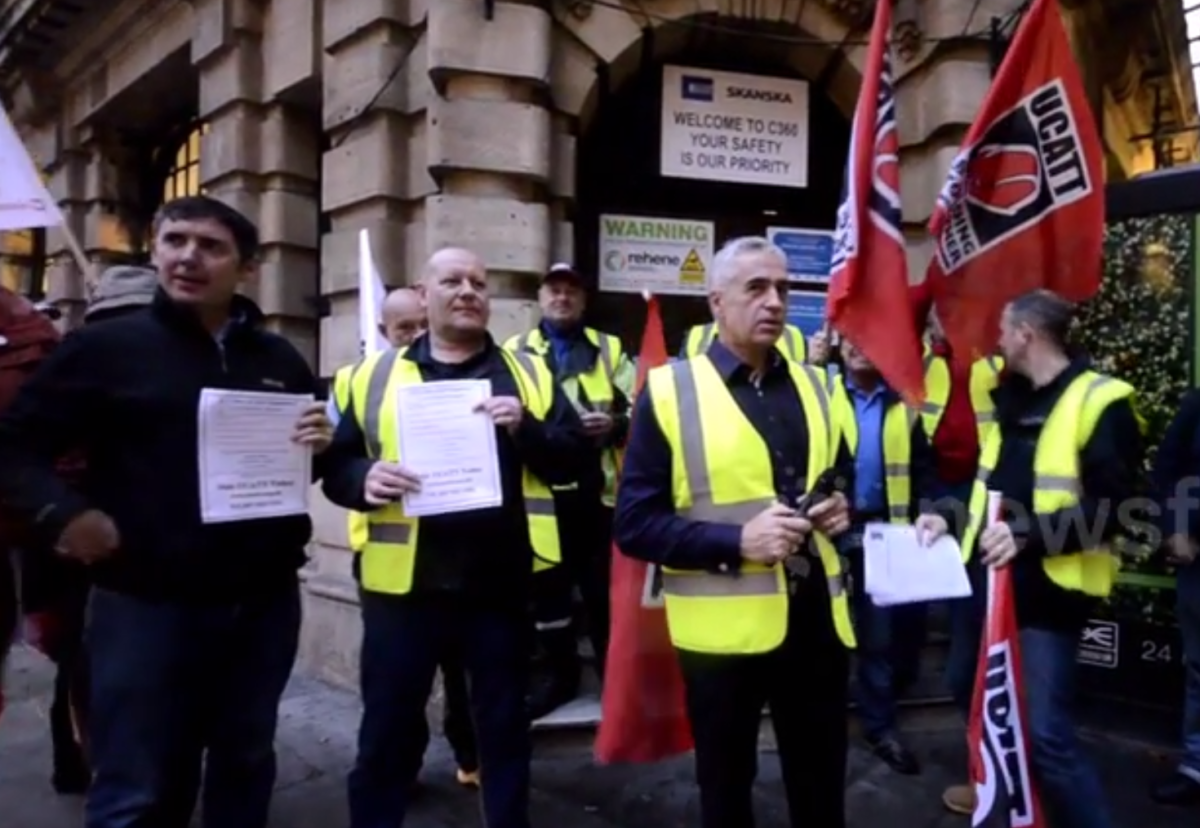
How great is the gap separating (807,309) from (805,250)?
42 cm

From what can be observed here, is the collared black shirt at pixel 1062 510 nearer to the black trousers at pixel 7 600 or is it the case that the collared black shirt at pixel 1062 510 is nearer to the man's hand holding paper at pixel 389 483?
the man's hand holding paper at pixel 389 483

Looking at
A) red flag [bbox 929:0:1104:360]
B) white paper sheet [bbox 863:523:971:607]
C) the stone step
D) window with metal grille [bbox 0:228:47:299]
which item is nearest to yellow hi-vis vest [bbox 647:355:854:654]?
white paper sheet [bbox 863:523:971:607]

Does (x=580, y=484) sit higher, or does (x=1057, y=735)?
(x=580, y=484)

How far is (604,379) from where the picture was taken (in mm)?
5055

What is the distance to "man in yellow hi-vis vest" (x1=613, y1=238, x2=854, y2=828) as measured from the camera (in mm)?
2697

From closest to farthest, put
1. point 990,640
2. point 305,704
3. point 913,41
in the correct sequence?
point 990,640 < point 305,704 < point 913,41

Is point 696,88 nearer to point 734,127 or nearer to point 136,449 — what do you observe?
point 734,127

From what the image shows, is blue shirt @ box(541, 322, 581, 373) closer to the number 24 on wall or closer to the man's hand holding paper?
the man's hand holding paper

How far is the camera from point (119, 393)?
2521 millimetres

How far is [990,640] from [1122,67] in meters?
6.53

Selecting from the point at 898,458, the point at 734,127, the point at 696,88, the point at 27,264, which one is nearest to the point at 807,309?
the point at 734,127

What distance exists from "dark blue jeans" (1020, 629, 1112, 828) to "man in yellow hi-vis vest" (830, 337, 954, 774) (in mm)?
1450

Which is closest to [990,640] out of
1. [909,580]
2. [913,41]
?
[909,580]

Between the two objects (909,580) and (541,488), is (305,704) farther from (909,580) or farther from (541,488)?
(909,580)
